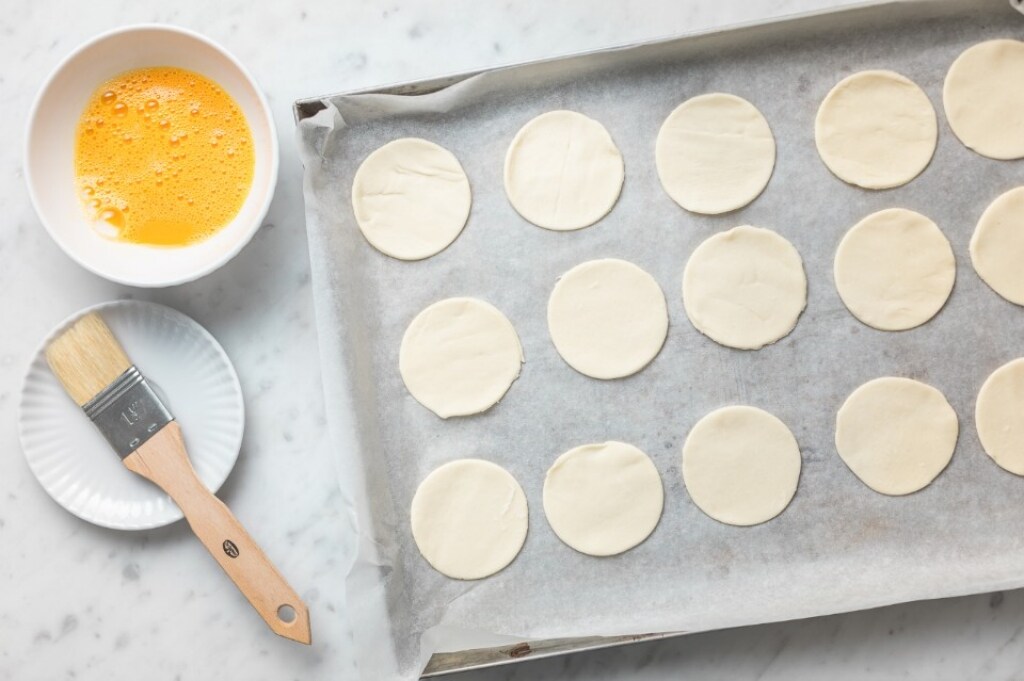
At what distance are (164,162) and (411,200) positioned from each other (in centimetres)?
40

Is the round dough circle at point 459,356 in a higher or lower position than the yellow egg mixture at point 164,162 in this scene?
lower

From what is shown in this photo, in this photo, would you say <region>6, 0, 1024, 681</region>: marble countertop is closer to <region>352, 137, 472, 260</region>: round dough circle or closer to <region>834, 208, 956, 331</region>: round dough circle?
<region>352, 137, 472, 260</region>: round dough circle

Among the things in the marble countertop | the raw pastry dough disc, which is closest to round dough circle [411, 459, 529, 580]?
the marble countertop

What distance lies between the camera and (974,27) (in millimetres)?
1454

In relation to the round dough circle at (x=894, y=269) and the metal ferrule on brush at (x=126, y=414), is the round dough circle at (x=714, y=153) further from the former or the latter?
the metal ferrule on brush at (x=126, y=414)

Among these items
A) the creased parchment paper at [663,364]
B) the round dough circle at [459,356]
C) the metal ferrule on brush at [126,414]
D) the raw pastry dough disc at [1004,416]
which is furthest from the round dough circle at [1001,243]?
the metal ferrule on brush at [126,414]

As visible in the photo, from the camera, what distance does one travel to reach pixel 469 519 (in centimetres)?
139

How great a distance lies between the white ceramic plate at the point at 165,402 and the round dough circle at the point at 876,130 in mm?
1051

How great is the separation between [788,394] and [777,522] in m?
0.20

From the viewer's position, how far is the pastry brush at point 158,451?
1370mm

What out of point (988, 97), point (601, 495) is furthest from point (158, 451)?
point (988, 97)

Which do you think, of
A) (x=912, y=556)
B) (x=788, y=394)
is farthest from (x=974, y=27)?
(x=912, y=556)

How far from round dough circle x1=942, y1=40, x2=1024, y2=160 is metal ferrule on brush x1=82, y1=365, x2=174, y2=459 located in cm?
137

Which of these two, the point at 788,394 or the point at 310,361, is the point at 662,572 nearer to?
the point at 788,394
